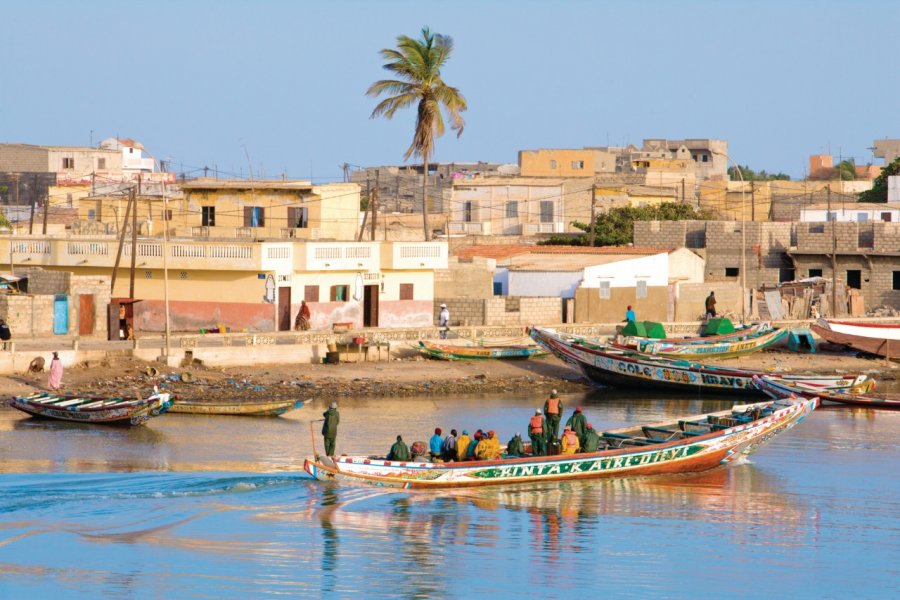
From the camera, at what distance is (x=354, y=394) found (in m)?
41.2

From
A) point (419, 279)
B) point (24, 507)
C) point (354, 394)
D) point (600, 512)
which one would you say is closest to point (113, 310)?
point (354, 394)

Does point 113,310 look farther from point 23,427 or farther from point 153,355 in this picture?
point 23,427

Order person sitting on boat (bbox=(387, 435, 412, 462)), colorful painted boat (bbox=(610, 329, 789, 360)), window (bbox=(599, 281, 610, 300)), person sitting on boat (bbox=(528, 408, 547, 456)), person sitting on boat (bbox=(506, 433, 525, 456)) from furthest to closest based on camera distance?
Answer: window (bbox=(599, 281, 610, 300)) < colorful painted boat (bbox=(610, 329, 789, 360)) < person sitting on boat (bbox=(528, 408, 547, 456)) < person sitting on boat (bbox=(506, 433, 525, 456)) < person sitting on boat (bbox=(387, 435, 412, 462))

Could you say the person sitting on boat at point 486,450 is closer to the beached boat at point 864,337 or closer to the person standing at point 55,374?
the person standing at point 55,374

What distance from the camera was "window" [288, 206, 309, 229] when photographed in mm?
55244

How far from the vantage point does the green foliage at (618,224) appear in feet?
226

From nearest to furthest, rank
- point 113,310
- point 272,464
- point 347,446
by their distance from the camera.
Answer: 1. point 272,464
2. point 347,446
3. point 113,310

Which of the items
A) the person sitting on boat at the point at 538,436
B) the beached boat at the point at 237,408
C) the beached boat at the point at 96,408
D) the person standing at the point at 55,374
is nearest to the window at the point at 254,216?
the person standing at the point at 55,374

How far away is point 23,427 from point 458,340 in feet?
52.3

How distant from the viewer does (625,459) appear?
29297 mm

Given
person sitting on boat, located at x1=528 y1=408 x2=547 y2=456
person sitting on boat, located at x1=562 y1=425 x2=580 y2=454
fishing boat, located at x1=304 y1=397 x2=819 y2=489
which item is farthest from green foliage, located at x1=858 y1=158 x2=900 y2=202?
person sitting on boat, located at x1=562 y1=425 x2=580 y2=454

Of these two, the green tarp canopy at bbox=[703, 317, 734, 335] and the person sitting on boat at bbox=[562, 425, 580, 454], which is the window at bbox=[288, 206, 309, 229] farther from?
the person sitting on boat at bbox=[562, 425, 580, 454]

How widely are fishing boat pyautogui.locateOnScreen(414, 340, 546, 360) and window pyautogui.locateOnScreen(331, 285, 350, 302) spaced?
4.76m

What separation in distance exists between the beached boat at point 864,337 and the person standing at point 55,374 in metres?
26.1
